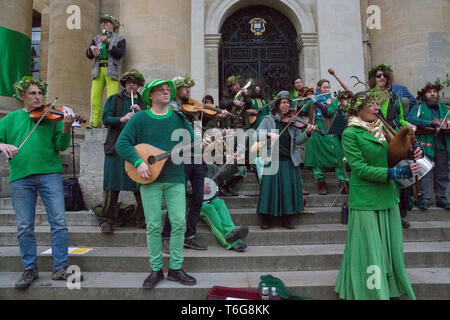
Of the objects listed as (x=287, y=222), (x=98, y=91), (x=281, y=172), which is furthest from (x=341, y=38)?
(x=98, y=91)

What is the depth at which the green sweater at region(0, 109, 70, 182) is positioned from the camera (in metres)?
3.48

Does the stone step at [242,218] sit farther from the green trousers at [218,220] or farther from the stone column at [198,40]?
the stone column at [198,40]

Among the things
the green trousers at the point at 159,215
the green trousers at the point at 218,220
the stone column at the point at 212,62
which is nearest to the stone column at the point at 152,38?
the stone column at the point at 212,62

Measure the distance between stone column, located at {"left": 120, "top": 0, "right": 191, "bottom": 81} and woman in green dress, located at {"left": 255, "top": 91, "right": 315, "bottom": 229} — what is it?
2.78 meters

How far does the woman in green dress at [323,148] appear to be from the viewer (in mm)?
5922

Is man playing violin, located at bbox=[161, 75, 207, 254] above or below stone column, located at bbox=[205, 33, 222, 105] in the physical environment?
below

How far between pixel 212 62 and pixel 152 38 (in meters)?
2.30

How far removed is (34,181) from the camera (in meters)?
3.51

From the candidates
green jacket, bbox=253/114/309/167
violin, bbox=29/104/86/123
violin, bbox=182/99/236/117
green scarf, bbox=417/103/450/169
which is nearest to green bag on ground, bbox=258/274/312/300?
green jacket, bbox=253/114/309/167

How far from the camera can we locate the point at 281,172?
483cm

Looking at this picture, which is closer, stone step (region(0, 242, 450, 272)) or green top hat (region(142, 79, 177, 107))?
green top hat (region(142, 79, 177, 107))

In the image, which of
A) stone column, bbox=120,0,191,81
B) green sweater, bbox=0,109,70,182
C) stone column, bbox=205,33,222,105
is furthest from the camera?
stone column, bbox=205,33,222,105

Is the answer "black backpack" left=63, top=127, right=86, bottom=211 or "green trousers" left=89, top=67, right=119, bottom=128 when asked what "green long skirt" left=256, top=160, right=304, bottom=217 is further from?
"green trousers" left=89, top=67, right=119, bottom=128

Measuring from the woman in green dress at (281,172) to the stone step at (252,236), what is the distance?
256 mm
